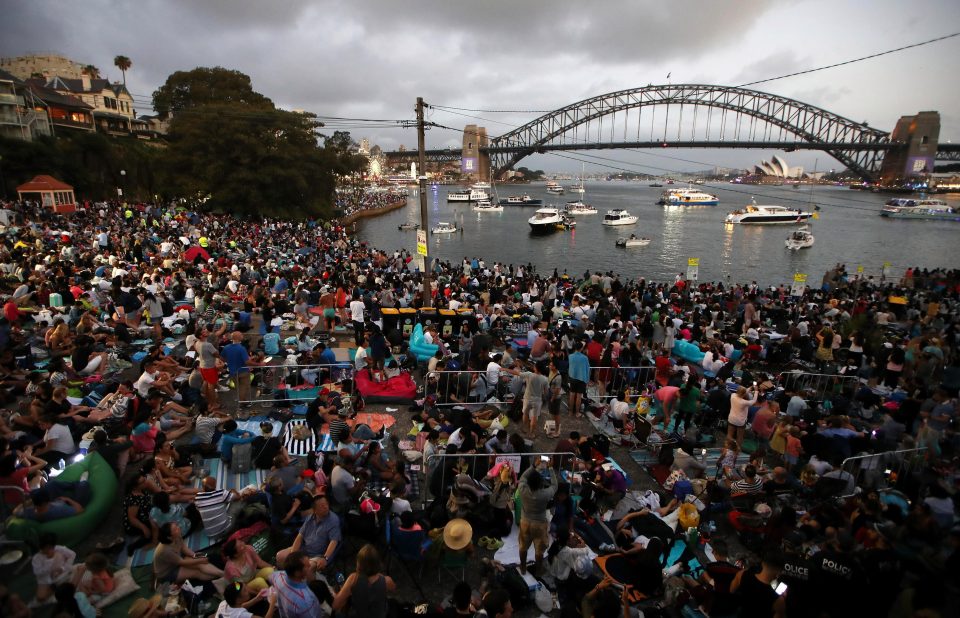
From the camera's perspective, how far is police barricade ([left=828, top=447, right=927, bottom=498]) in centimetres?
656

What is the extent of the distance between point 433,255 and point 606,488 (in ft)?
132

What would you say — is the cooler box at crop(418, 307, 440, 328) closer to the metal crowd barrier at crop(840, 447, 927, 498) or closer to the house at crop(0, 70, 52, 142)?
the metal crowd barrier at crop(840, 447, 927, 498)

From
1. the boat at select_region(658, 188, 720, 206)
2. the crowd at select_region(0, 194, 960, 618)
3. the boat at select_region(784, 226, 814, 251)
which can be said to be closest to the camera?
the crowd at select_region(0, 194, 960, 618)

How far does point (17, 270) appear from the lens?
46.1ft

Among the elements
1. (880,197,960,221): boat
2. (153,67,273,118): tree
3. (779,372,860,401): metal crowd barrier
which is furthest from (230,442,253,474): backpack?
(880,197,960,221): boat

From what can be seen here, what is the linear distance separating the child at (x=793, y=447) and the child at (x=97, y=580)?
819 centimetres

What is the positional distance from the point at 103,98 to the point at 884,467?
83.9 m

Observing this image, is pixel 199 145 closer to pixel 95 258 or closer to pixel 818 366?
pixel 95 258

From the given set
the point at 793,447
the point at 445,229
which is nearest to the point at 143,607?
the point at 793,447

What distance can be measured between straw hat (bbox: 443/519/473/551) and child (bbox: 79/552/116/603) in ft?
10.0

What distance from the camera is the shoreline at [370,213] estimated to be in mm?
61544

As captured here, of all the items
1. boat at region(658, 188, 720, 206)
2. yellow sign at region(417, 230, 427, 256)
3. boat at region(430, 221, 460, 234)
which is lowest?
boat at region(430, 221, 460, 234)

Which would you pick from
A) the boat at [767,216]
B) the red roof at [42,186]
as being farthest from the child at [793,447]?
the boat at [767,216]

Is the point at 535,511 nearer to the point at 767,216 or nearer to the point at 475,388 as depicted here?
the point at 475,388
